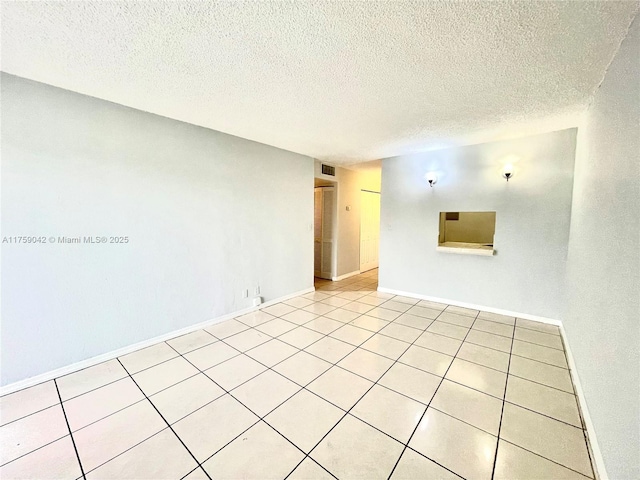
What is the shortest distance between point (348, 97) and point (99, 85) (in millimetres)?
2076

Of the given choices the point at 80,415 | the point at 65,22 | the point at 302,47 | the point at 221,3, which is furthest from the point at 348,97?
the point at 80,415

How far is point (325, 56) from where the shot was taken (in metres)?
1.67

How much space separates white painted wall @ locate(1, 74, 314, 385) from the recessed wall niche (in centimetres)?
317

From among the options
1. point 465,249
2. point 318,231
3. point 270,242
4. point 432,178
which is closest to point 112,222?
point 270,242

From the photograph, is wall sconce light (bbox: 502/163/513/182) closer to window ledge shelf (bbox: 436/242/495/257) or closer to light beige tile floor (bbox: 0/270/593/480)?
window ledge shelf (bbox: 436/242/495/257)

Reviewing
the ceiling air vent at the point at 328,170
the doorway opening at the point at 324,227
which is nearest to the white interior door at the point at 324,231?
the doorway opening at the point at 324,227

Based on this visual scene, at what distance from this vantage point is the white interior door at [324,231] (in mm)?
5641

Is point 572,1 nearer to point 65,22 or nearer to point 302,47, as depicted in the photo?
point 302,47

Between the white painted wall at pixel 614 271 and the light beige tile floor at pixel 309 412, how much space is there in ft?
1.18

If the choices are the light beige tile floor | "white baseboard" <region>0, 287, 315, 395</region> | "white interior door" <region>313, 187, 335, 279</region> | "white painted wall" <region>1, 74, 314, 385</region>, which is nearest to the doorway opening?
"white interior door" <region>313, 187, 335, 279</region>

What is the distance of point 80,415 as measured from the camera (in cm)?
179

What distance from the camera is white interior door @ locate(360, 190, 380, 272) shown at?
250 inches

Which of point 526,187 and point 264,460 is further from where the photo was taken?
point 526,187

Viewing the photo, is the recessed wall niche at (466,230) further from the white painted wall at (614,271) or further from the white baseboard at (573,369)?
the white painted wall at (614,271)
